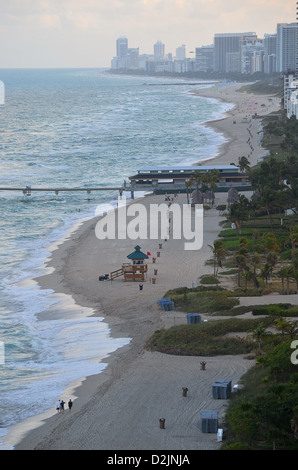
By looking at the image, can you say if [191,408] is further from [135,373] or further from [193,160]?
[193,160]

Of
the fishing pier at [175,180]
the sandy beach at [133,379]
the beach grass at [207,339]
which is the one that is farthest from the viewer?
the fishing pier at [175,180]

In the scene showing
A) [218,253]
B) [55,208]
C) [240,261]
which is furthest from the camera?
[55,208]

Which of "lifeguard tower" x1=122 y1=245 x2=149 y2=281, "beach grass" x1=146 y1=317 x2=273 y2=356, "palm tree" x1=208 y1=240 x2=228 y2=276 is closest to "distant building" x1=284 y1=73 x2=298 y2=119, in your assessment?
"palm tree" x1=208 y1=240 x2=228 y2=276

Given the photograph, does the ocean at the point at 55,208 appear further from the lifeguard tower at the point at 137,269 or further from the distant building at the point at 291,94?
the distant building at the point at 291,94

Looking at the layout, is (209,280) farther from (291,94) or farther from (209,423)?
(291,94)
